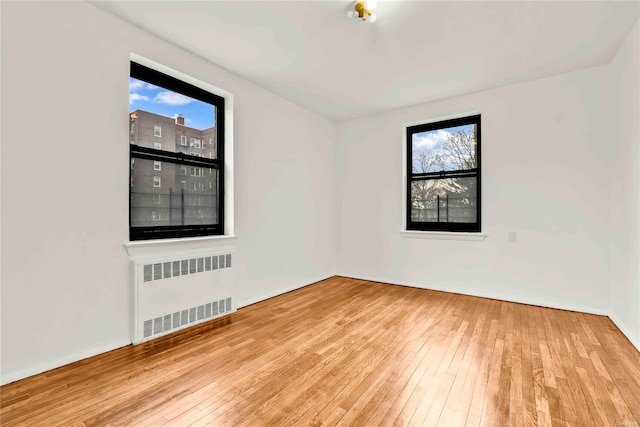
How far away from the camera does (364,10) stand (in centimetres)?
233

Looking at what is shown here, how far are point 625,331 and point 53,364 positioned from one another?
16.7 ft

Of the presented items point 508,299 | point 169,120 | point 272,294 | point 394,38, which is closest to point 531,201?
point 508,299

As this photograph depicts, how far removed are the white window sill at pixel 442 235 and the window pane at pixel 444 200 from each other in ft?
0.80

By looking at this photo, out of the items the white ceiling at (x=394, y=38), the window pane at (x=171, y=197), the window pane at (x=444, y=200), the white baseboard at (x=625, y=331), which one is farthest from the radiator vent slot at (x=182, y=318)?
the white baseboard at (x=625, y=331)

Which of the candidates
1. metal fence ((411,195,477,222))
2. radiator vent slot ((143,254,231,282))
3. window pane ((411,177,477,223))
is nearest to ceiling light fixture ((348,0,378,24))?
radiator vent slot ((143,254,231,282))

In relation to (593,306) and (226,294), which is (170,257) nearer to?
(226,294)

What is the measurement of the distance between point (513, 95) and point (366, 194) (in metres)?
2.54

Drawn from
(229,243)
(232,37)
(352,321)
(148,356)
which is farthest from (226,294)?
(232,37)

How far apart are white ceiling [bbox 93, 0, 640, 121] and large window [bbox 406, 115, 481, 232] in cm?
75

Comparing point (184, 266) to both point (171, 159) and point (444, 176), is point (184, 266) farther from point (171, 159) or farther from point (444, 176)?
point (444, 176)

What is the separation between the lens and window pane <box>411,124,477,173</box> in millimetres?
4375

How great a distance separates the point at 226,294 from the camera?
3.39m

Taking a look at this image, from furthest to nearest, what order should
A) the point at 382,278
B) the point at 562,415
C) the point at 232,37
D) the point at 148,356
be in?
the point at 382,278
the point at 232,37
the point at 148,356
the point at 562,415

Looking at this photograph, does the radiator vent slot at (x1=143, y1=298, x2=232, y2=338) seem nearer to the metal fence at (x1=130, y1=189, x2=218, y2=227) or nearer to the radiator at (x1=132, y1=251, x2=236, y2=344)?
the radiator at (x1=132, y1=251, x2=236, y2=344)
